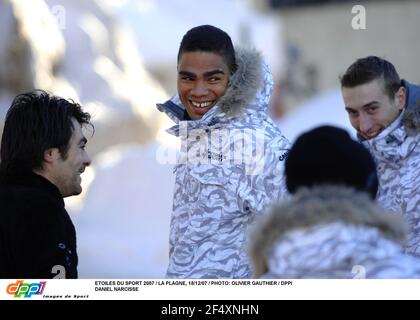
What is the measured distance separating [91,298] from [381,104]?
88 centimetres

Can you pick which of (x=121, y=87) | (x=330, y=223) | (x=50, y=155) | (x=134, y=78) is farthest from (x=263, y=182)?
(x=134, y=78)

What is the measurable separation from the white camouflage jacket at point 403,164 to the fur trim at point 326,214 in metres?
0.72

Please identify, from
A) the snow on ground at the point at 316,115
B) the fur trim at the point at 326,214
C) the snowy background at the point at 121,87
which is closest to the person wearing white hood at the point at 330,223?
the fur trim at the point at 326,214

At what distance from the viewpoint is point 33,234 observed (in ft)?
6.64

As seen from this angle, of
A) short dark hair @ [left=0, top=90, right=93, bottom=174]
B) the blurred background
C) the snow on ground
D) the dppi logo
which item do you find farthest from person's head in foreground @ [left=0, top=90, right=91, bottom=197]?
the snow on ground

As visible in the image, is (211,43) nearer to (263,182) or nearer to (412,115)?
(263,182)

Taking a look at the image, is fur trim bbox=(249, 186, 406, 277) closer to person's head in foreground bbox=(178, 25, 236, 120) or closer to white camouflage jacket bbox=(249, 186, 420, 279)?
white camouflage jacket bbox=(249, 186, 420, 279)

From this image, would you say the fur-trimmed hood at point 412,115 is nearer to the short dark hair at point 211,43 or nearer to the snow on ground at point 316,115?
the short dark hair at point 211,43

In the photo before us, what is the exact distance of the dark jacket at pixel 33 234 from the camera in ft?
6.65

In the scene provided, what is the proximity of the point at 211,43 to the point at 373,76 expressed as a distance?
1.41ft

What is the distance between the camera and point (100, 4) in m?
14.7

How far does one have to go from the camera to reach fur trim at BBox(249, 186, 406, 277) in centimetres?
153

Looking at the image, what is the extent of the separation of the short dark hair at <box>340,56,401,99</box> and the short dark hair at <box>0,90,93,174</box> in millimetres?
735
